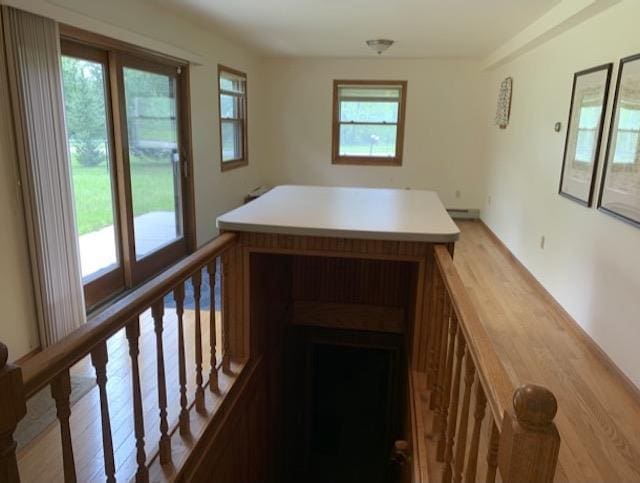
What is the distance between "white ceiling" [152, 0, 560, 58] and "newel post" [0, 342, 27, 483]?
3728 mm

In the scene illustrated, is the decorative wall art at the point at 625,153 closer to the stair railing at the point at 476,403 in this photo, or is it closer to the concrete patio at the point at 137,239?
the stair railing at the point at 476,403

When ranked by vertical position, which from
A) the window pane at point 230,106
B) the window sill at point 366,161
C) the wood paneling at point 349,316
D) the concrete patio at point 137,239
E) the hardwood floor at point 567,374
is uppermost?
the window pane at point 230,106

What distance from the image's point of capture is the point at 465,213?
7184 mm

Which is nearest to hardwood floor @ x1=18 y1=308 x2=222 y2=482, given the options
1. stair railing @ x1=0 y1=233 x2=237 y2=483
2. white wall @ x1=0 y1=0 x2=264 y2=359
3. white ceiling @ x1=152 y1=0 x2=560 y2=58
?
stair railing @ x1=0 y1=233 x2=237 y2=483

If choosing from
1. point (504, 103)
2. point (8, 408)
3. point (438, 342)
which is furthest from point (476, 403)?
point (504, 103)

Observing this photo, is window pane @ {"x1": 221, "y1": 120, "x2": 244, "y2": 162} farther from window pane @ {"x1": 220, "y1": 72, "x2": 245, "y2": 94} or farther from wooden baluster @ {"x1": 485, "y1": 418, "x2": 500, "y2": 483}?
wooden baluster @ {"x1": 485, "y1": 418, "x2": 500, "y2": 483}

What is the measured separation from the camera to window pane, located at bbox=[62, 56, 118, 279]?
316 cm

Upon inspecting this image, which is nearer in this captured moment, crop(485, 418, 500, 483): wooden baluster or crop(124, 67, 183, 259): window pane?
crop(485, 418, 500, 483): wooden baluster

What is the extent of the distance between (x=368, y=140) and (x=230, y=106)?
7.49 ft

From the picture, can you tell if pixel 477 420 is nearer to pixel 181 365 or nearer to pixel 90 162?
pixel 181 365

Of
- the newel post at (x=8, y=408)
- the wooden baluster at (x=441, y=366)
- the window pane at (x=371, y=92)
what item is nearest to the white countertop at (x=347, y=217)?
the wooden baluster at (x=441, y=366)

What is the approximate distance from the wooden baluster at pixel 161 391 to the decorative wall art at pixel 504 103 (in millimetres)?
5203

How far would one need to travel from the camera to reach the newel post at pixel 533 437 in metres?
0.76

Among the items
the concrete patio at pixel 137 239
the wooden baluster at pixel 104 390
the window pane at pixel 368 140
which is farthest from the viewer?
the window pane at pixel 368 140
